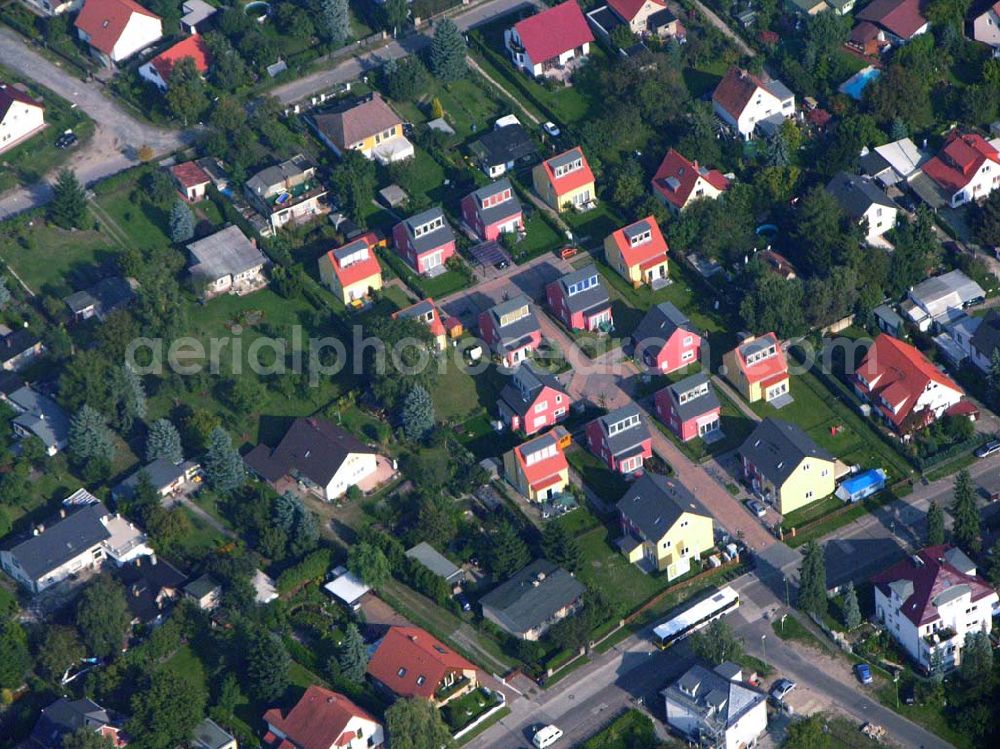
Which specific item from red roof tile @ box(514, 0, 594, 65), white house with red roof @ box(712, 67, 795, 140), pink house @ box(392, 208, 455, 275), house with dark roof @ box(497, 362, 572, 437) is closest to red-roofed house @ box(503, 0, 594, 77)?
red roof tile @ box(514, 0, 594, 65)

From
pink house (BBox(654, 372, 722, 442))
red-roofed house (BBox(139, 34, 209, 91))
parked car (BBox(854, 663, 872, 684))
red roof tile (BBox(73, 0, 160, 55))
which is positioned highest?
red roof tile (BBox(73, 0, 160, 55))

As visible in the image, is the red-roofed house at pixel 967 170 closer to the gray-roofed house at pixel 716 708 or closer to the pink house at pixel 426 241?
the pink house at pixel 426 241

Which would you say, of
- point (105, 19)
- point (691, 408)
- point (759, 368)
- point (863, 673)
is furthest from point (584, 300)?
point (105, 19)

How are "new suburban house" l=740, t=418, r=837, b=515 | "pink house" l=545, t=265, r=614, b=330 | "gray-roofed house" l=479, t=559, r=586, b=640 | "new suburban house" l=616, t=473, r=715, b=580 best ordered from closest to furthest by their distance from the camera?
1. "gray-roofed house" l=479, t=559, r=586, b=640
2. "new suburban house" l=616, t=473, r=715, b=580
3. "new suburban house" l=740, t=418, r=837, b=515
4. "pink house" l=545, t=265, r=614, b=330

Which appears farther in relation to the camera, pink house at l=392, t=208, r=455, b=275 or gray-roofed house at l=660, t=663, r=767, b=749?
pink house at l=392, t=208, r=455, b=275

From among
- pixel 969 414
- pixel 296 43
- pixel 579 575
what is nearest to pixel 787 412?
pixel 969 414

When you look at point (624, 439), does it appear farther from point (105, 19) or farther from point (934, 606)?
point (105, 19)

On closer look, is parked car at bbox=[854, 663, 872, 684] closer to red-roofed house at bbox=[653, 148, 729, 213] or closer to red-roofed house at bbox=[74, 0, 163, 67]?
red-roofed house at bbox=[653, 148, 729, 213]
